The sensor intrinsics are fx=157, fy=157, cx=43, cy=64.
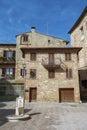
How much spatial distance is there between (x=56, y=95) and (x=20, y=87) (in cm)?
673

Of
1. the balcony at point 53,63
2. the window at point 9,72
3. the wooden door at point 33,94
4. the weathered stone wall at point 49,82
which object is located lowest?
the wooden door at point 33,94

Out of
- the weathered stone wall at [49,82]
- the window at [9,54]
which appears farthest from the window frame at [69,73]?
the window at [9,54]

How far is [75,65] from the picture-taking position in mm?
25969

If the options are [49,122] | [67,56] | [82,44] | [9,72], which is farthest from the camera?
[9,72]

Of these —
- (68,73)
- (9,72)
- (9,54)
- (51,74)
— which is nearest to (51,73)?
(51,74)

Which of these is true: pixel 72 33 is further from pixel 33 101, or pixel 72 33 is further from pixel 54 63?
pixel 33 101

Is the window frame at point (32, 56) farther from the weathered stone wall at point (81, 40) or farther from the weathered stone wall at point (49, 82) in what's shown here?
the weathered stone wall at point (81, 40)

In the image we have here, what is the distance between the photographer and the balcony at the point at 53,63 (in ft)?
82.7

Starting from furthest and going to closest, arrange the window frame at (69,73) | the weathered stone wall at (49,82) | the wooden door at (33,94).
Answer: the window frame at (69,73) → the wooden door at (33,94) → the weathered stone wall at (49,82)

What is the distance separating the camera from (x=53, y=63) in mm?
25516

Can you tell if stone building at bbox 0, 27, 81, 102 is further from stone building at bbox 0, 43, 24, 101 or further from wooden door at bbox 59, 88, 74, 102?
stone building at bbox 0, 43, 24, 101

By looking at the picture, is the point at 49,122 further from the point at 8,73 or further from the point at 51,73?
the point at 8,73

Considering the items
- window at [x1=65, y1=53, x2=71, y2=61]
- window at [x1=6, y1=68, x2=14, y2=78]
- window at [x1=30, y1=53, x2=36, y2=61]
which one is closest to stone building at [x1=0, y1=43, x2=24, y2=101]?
window at [x1=6, y1=68, x2=14, y2=78]

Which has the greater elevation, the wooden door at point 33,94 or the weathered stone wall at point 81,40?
the weathered stone wall at point 81,40
